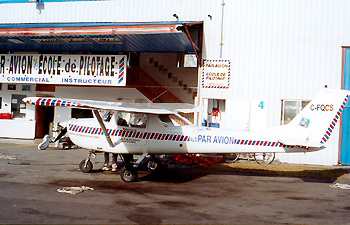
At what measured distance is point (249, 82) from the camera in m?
17.4

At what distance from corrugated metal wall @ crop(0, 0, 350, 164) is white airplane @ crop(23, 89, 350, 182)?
606cm

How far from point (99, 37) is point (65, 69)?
3672mm

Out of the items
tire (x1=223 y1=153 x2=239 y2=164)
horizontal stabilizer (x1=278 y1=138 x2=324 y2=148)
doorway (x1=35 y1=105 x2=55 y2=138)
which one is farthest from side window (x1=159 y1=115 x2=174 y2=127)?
doorway (x1=35 y1=105 x2=55 y2=138)

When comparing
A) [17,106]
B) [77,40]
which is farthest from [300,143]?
[17,106]

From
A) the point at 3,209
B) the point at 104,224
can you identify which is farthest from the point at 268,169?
the point at 3,209

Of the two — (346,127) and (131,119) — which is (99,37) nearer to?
(131,119)

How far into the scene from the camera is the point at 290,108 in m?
17.1

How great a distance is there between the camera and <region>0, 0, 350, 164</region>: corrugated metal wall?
16.8 m

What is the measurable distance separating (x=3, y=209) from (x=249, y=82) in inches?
506

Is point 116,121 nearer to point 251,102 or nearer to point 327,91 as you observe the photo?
point 327,91

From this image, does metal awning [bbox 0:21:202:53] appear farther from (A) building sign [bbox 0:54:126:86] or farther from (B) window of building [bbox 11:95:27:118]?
(B) window of building [bbox 11:95:27:118]

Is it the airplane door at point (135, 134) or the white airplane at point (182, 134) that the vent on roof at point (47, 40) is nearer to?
the white airplane at point (182, 134)

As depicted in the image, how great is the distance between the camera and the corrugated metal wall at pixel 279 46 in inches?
662

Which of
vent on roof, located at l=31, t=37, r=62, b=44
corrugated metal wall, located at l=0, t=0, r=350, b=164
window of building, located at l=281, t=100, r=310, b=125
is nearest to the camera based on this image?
corrugated metal wall, located at l=0, t=0, r=350, b=164
